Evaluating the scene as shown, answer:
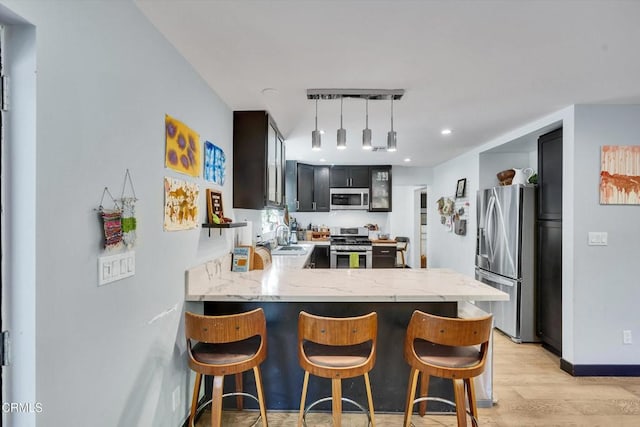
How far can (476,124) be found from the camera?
311 centimetres

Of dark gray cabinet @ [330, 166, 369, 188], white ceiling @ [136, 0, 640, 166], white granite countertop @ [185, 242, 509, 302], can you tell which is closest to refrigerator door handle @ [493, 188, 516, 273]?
white ceiling @ [136, 0, 640, 166]

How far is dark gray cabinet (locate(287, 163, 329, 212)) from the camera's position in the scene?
218 inches

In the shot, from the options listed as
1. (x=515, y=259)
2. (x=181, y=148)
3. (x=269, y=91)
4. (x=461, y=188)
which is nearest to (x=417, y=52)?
(x=269, y=91)

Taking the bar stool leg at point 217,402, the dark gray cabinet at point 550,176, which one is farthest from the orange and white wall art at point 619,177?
the bar stool leg at point 217,402

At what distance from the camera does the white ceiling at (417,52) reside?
1394mm

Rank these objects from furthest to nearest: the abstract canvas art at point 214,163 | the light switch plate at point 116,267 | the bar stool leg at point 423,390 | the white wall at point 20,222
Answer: the abstract canvas art at point 214,163
the bar stool leg at point 423,390
the light switch plate at point 116,267
the white wall at point 20,222

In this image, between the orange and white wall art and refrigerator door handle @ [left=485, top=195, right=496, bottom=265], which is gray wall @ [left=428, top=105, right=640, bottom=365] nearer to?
the orange and white wall art

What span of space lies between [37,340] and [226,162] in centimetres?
186

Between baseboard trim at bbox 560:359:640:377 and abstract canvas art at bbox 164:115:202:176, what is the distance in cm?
342

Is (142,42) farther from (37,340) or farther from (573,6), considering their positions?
(573,6)

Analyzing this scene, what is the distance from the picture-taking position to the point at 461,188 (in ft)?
15.1

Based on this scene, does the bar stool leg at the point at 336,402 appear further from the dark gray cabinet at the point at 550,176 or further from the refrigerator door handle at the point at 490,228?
the refrigerator door handle at the point at 490,228

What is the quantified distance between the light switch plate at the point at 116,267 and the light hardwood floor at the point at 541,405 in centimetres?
130

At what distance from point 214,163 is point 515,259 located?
3.22 meters
